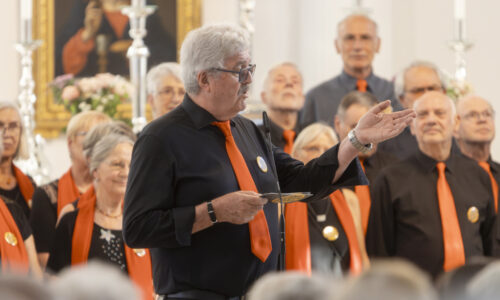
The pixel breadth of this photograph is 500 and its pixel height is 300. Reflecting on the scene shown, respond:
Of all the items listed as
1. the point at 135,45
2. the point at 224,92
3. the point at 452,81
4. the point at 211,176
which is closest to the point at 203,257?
the point at 211,176

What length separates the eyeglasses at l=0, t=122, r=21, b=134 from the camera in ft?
17.1

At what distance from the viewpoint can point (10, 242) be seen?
13.2 ft

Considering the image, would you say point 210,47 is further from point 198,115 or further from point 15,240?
point 15,240

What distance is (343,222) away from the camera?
15.8 ft

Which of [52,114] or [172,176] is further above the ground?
[172,176]

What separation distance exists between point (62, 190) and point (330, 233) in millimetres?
1590

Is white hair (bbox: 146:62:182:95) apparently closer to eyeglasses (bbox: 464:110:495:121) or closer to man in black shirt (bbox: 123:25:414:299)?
eyeglasses (bbox: 464:110:495:121)

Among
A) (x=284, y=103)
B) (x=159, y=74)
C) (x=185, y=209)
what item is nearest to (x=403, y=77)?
(x=284, y=103)

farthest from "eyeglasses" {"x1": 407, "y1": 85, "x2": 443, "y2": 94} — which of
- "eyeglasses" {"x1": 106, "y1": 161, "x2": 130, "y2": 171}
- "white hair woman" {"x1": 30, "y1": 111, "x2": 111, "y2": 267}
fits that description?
"eyeglasses" {"x1": 106, "y1": 161, "x2": 130, "y2": 171}

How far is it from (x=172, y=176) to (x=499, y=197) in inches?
114

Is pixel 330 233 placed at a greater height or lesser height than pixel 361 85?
lesser

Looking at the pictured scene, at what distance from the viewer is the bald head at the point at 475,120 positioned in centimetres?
577

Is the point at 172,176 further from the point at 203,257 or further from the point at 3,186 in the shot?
the point at 3,186

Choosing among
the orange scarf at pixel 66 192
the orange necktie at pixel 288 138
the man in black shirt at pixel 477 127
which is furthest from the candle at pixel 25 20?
the man in black shirt at pixel 477 127
